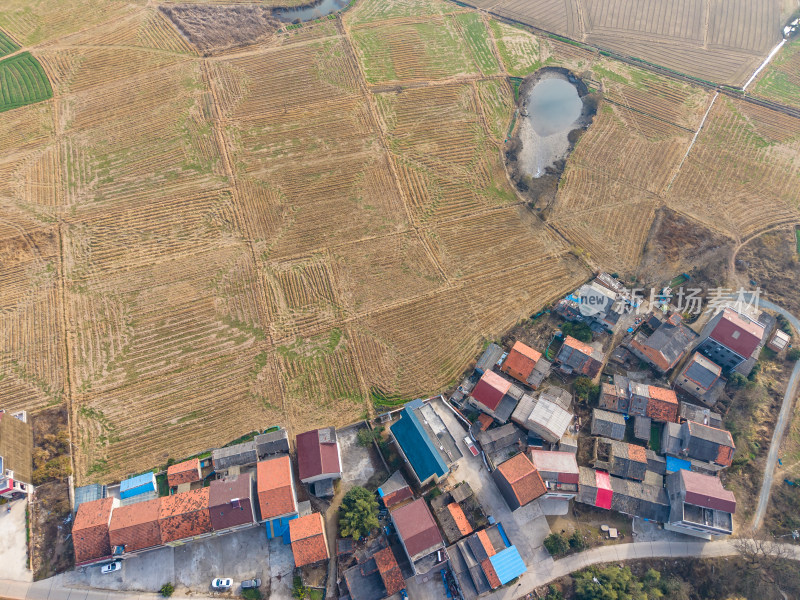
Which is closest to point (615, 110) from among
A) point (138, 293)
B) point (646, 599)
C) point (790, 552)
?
point (790, 552)

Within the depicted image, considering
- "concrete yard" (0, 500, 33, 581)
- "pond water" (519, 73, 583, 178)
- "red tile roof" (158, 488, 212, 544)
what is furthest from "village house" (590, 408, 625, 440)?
"concrete yard" (0, 500, 33, 581)

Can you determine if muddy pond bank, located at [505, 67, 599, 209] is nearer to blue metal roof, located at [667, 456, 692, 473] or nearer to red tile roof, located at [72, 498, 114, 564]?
blue metal roof, located at [667, 456, 692, 473]

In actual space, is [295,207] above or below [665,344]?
above

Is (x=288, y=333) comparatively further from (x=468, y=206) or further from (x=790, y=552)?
(x=790, y=552)

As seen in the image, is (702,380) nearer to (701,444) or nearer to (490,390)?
(701,444)

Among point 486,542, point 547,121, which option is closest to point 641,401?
point 486,542

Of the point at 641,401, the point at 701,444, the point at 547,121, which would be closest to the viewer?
the point at 701,444
